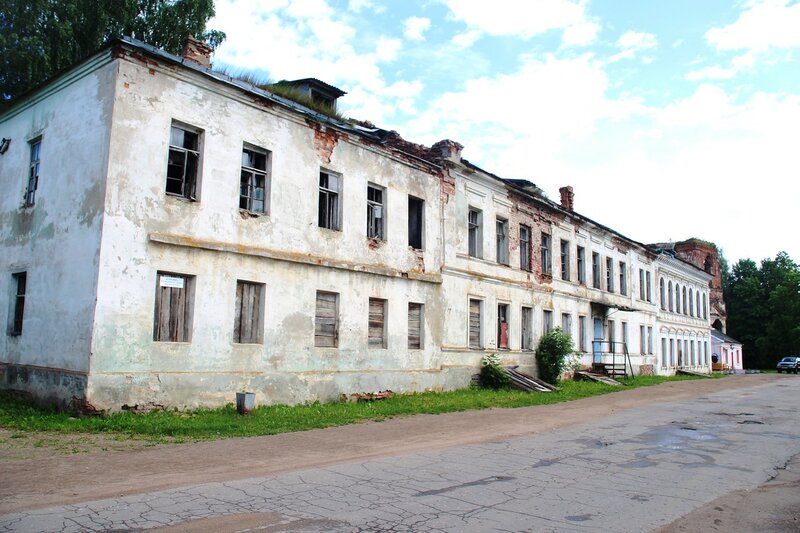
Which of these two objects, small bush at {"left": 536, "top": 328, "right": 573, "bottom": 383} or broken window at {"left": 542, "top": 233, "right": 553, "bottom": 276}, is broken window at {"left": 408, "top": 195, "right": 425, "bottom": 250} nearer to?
small bush at {"left": 536, "top": 328, "right": 573, "bottom": 383}

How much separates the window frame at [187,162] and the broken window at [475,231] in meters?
10.9

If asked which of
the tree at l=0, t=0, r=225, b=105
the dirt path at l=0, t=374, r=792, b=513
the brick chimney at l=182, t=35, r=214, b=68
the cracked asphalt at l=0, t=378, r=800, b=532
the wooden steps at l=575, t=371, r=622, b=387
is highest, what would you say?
the tree at l=0, t=0, r=225, b=105

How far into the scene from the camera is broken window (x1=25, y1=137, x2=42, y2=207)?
14.1 meters

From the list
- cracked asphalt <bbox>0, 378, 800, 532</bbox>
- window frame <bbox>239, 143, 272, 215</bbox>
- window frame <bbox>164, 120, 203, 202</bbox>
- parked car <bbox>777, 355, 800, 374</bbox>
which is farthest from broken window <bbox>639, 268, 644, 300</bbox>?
window frame <bbox>164, 120, 203, 202</bbox>

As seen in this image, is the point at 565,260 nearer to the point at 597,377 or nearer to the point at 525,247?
the point at 525,247

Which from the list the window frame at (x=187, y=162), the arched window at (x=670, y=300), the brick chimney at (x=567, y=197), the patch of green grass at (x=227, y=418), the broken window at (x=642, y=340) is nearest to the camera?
the patch of green grass at (x=227, y=418)

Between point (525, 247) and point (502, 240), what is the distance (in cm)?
176

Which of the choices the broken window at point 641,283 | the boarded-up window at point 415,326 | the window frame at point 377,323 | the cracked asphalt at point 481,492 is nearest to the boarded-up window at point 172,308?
the window frame at point 377,323

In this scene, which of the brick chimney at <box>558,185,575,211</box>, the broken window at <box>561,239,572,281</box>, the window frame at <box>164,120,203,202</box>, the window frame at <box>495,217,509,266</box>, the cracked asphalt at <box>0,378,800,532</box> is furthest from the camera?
the brick chimney at <box>558,185,575,211</box>

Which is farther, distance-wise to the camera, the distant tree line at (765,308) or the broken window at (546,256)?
the distant tree line at (765,308)

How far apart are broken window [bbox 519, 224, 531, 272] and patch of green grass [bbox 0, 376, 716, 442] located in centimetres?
820

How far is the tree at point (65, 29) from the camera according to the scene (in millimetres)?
24594

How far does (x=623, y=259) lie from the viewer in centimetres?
3350

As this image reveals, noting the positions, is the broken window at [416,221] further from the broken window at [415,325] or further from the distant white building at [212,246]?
the broken window at [415,325]
